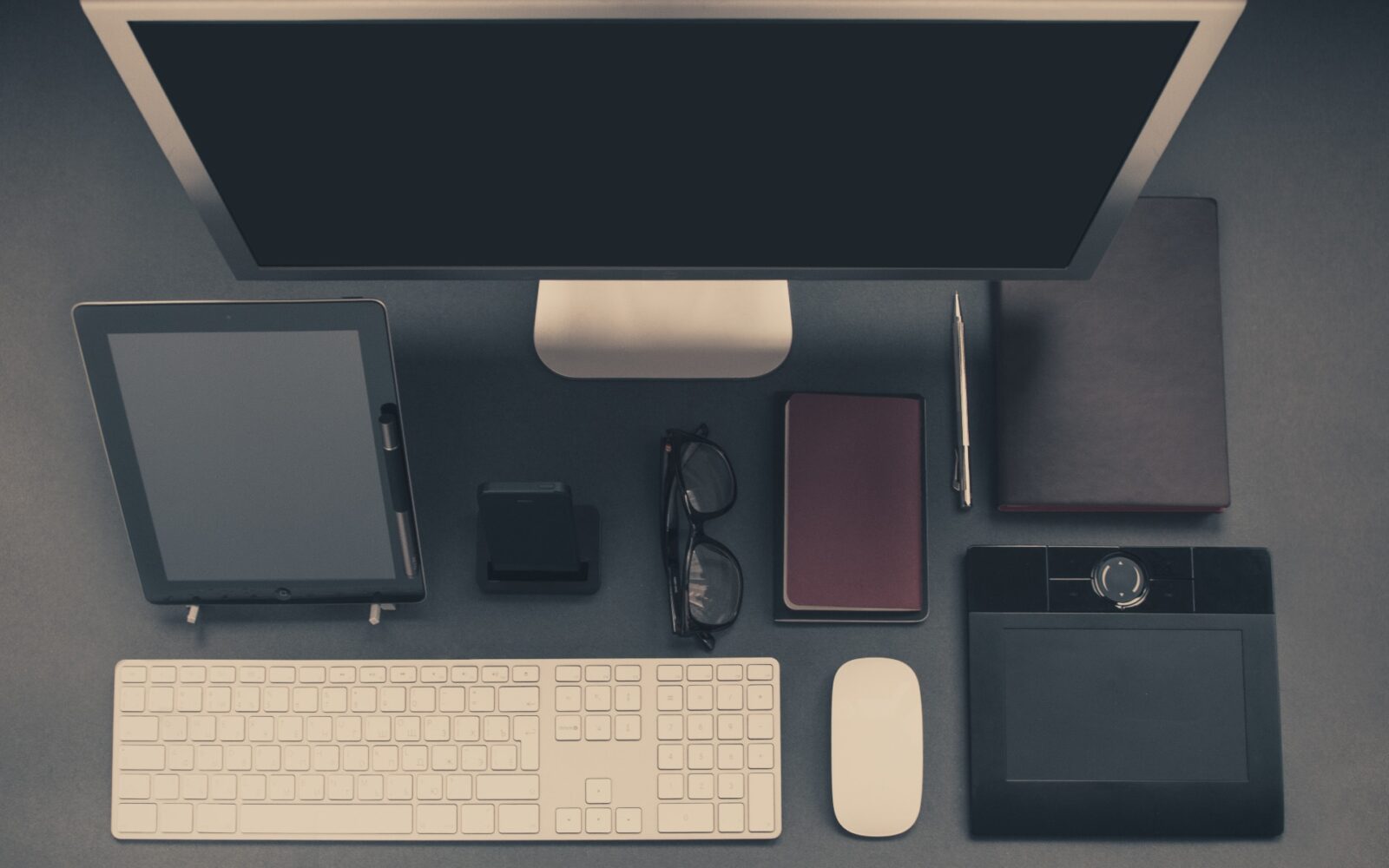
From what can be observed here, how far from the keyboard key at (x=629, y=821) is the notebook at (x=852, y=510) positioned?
20cm

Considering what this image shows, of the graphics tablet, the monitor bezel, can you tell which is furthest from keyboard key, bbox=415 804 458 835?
the monitor bezel

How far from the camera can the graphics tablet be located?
2.79 feet

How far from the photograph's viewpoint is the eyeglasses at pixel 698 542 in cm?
87

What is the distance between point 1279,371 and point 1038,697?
351mm

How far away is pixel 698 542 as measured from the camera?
0.87 m

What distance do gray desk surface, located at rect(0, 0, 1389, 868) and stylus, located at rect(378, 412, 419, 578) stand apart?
0.17ft

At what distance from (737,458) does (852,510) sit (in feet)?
0.36

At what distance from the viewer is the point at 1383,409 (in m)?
0.90

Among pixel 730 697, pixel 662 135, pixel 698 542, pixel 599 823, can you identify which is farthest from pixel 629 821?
pixel 662 135

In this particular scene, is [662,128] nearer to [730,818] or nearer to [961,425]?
[961,425]

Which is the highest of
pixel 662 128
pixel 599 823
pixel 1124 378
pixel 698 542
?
pixel 662 128

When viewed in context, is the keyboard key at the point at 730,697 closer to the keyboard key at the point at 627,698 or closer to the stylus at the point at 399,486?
the keyboard key at the point at 627,698

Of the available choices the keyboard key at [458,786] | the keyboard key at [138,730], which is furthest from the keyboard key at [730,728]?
the keyboard key at [138,730]

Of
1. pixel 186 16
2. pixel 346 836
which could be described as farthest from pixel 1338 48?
pixel 346 836
